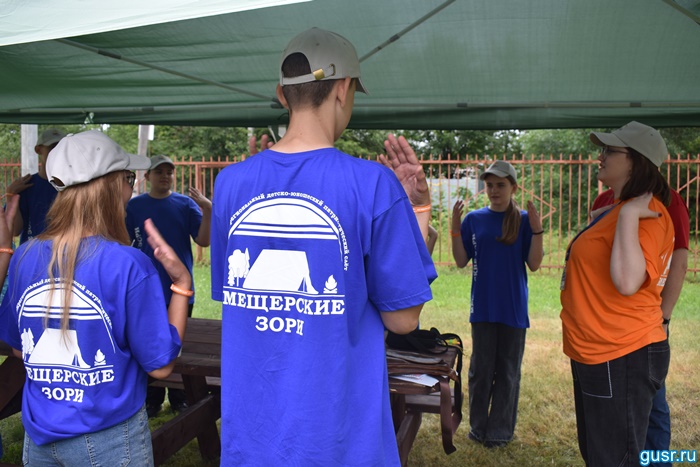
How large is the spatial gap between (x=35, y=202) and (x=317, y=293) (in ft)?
11.1

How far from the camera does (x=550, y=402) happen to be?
15.9 ft

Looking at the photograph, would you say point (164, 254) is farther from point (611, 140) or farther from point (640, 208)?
point (611, 140)

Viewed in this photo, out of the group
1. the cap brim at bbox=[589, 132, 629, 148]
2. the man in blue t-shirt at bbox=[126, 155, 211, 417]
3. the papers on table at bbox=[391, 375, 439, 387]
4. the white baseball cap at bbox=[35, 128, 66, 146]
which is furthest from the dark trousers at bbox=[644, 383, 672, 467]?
the white baseball cap at bbox=[35, 128, 66, 146]

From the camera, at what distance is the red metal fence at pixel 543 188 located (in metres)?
9.56

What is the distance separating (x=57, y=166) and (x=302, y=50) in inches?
32.8

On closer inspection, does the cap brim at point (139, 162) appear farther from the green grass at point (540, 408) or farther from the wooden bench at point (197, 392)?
the green grass at point (540, 408)

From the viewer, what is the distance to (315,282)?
150 centimetres

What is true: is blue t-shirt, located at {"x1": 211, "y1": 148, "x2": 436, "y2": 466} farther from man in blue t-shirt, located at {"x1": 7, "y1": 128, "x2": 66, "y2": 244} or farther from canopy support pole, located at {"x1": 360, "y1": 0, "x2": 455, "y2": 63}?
man in blue t-shirt, located at {"x1": 7, "y1": 128, "x2": 66, "y2": 244}

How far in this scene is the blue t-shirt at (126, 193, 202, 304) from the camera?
4352mm

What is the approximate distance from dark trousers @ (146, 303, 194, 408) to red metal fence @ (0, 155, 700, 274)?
13.3 feet

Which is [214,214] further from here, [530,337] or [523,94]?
[530,337]

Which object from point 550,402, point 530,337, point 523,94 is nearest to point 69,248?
point 523,94

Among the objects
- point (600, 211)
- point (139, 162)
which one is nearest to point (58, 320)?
point (139, 162)

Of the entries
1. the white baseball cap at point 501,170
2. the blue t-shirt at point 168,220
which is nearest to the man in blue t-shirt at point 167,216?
the blue t-shirt at point 168,220
